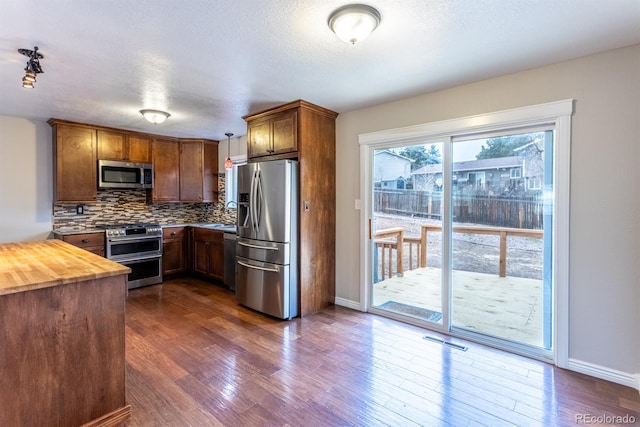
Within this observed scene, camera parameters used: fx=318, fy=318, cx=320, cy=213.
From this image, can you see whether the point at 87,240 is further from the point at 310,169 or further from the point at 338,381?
the point at 338,381

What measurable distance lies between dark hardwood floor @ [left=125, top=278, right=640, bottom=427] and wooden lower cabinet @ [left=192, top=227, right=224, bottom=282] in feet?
4.83

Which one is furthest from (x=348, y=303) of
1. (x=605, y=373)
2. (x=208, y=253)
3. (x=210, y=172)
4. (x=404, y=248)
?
(x=210, y=172)

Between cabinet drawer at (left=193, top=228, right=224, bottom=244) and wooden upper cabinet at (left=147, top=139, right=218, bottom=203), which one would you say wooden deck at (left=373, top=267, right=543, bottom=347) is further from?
wooden upper cabinet at (left=147, top=139, right=218, bottom=203)

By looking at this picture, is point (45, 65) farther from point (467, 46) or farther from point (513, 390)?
point (513, 390)

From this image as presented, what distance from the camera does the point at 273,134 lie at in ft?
11.7

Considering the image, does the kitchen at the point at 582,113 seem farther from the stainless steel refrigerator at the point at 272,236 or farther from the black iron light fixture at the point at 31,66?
the stainless steel refrigerator at the point at 272,236

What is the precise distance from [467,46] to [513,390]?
2313 mm

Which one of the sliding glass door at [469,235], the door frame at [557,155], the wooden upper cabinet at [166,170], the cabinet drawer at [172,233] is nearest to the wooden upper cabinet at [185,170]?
the wooden upper cabinet at [166,170]

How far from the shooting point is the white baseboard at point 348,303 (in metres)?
3.64

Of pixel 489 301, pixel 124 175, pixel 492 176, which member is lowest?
pixel 489 301

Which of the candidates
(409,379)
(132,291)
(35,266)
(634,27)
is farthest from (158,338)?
(634,27)

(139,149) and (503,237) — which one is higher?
(139,149)

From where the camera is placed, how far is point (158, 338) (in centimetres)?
290

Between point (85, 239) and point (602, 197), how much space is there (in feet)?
17.5
